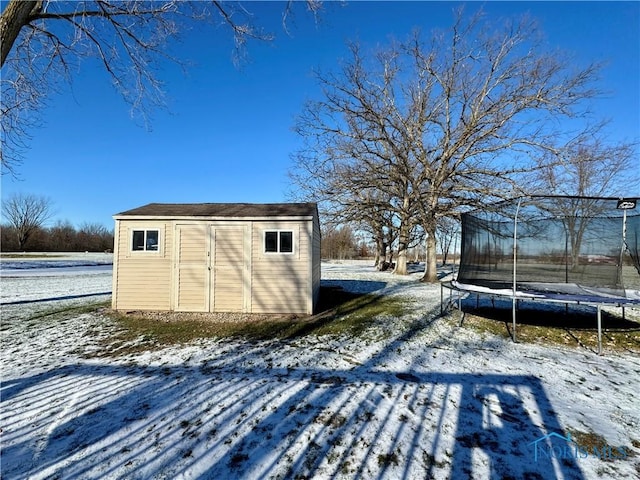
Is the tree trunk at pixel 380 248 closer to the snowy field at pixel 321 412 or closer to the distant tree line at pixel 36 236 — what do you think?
the snowy field at pixel 321 412

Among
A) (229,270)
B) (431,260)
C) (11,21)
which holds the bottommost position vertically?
(229,270)

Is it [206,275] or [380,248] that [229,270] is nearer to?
[206,275]

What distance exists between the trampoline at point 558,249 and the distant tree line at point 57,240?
5784 cm

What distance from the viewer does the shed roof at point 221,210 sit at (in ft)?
27.2

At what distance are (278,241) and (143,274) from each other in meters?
3.88

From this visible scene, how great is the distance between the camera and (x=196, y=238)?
8.29 metres

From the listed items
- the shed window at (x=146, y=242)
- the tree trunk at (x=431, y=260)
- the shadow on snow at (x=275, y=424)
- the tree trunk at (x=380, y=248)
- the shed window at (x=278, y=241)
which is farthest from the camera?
the tree trunk at (x=380, y=248)

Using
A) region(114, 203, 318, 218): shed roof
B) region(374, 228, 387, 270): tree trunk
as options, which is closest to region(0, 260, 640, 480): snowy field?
region(114, 203, 318, 218): shed roof

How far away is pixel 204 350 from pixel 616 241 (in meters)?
8.91

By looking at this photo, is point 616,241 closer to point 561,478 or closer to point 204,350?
point 561,478

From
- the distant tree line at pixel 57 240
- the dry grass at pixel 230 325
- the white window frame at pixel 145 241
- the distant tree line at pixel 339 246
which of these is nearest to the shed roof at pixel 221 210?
the white window frame at pixel 145 241

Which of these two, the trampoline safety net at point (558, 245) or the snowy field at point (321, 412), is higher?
the trampoline safety net at point (558, 245)

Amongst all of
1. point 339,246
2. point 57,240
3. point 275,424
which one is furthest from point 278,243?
point 57,240

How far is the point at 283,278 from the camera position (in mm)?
8180
